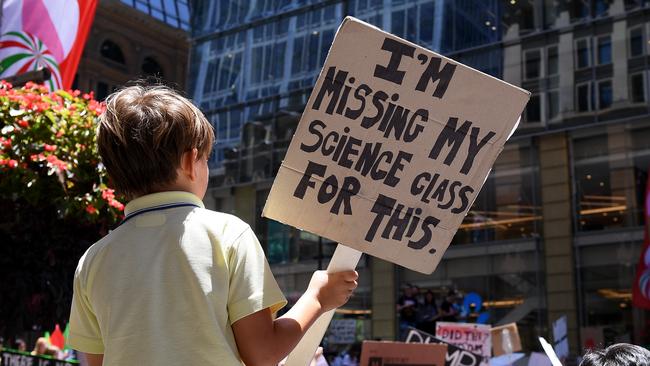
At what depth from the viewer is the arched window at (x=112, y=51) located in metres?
45.1

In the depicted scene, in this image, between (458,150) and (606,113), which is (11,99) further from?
(606,113)

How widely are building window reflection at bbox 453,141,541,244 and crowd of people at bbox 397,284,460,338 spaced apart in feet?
5.64

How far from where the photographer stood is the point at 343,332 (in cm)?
2392

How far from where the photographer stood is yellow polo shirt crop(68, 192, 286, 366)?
74.3 inches

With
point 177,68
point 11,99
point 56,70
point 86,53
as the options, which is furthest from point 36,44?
point 177,68

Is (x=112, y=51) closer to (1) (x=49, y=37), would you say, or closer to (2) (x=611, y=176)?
(2) (x=611, y=176)

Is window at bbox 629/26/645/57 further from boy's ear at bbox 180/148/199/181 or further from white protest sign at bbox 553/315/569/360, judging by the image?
boy's ear at bbox 180/148/199/181

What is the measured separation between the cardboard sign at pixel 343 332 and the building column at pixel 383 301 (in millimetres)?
563

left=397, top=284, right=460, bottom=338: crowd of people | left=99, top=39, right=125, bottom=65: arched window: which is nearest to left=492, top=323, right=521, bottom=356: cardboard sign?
left=397, top=284, right=460, bottom=338: crowd of people

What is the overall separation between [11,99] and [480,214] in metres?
17.9

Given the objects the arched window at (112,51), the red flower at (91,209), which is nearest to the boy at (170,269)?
the red flower at (91,209)

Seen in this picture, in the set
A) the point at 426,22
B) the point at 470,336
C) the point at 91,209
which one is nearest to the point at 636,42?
the point at 426,22

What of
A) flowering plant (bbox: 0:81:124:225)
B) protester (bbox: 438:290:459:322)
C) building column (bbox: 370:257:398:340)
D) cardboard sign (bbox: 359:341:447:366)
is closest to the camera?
flowering plant (bbox: 0:81:124:225)

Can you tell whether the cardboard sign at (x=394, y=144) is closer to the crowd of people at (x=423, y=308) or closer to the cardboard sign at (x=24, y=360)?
the cardboard sign at (x=24, y=360)
